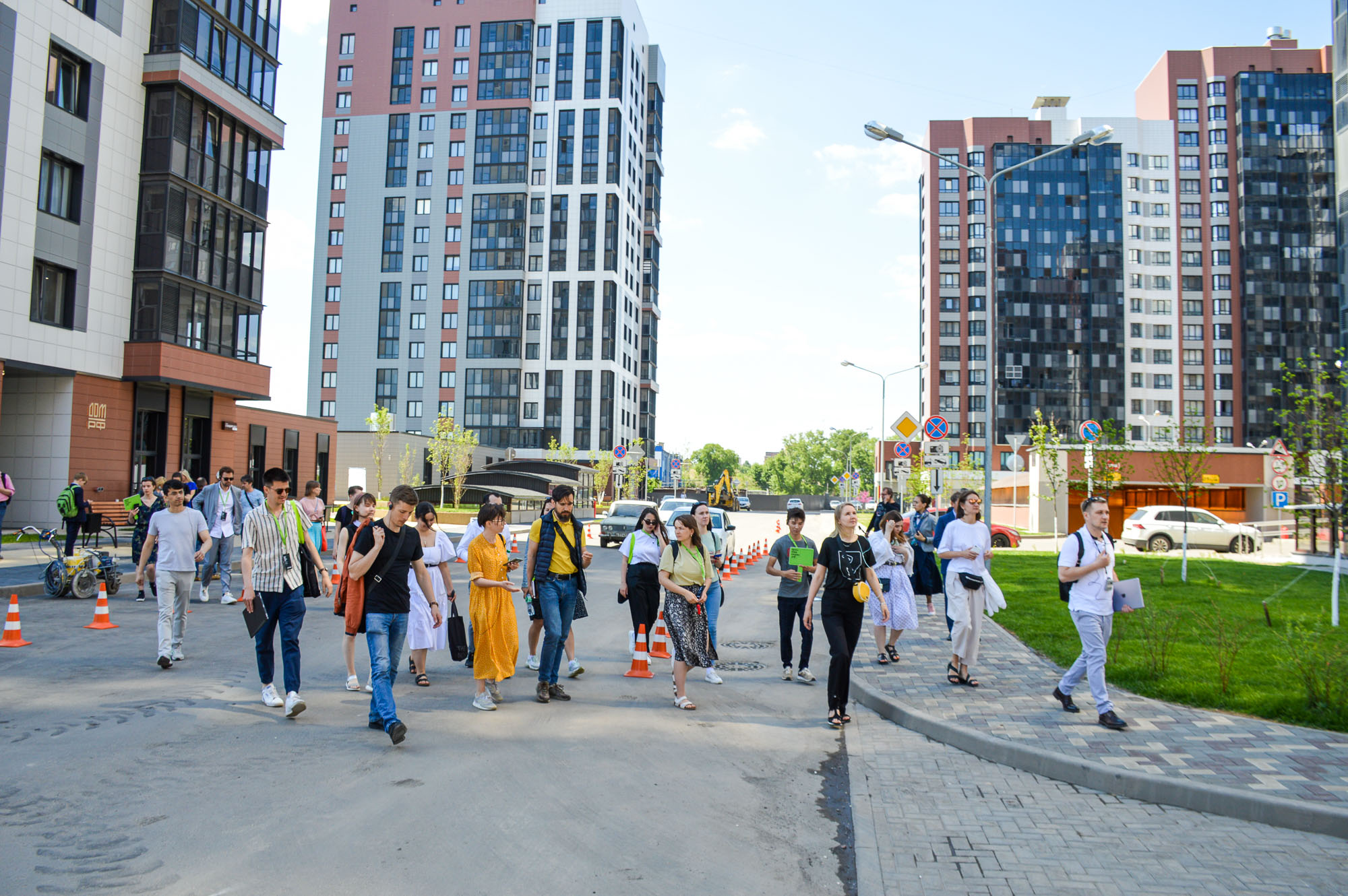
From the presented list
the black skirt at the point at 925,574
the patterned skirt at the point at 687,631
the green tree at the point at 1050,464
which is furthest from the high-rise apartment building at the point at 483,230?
the patterned skirt at the point at 687,631

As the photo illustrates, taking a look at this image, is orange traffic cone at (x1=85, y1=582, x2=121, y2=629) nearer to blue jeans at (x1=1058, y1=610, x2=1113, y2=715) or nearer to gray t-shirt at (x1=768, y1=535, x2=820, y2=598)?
gray t-shirt at (x1=768, y1=535, x2=820, y2=598)

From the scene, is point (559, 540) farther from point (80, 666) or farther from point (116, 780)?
point (80, 666)

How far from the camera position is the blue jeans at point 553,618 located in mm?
8078

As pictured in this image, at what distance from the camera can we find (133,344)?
28.8 m

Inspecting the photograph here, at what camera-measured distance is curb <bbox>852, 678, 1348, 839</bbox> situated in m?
5.11

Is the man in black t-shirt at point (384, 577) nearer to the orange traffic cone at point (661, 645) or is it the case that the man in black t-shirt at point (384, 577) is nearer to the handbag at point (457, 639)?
the handbag at point (457, 639)

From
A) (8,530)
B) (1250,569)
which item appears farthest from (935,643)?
(8,530)

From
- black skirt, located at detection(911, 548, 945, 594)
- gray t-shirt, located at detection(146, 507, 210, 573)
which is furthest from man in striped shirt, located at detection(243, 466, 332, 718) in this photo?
black skirt, located at detection(911, 548, 945, 594)

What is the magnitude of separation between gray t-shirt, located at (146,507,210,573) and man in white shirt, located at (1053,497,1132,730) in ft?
27.4

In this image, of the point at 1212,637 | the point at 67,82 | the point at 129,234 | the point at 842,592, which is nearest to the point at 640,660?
the point at 842,592

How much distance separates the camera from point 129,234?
28.8 m

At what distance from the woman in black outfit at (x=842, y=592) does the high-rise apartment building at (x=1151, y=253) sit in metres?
87.5

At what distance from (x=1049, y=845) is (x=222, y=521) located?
13199 mm

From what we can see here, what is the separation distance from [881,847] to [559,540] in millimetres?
4484
